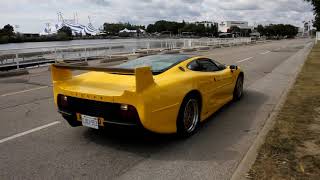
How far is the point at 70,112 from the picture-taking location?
518 centimetres

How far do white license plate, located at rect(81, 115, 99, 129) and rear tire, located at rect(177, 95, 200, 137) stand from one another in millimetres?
1201

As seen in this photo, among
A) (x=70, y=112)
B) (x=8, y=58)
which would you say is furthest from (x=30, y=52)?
(x=70, y=112)

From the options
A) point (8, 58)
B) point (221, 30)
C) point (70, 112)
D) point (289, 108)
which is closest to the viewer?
point (70, 112)

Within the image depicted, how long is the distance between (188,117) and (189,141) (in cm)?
41

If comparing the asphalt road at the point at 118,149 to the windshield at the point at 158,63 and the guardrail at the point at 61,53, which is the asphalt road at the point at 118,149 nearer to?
the windshield at the point at 158,63

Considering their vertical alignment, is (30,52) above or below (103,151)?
above

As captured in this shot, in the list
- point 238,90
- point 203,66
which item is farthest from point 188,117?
point 238,90

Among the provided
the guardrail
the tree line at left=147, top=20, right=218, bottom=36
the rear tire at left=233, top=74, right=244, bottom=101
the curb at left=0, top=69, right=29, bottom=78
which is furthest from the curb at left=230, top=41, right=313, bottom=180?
the tree line at left=147, top=20, right=218, bottom=36

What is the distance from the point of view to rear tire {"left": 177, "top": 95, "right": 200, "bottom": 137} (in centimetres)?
527

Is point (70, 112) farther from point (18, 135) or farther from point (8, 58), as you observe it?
point (8, 58)

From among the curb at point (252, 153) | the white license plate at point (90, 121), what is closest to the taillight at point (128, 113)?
the white license plate at point (90, 121)

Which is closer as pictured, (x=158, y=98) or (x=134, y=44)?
(x=158, y=98)

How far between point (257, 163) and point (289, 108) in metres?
3.35

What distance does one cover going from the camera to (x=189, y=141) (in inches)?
211
